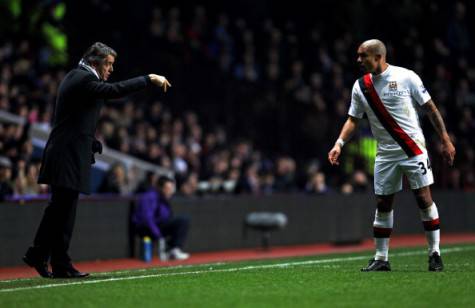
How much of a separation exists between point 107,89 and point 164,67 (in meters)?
12.0

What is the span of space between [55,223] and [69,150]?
2.37 ft

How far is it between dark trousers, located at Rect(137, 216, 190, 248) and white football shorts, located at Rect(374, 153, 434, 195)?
21.6 ft

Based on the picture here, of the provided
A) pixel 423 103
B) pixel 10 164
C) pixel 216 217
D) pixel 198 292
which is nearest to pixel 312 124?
pixel 216 217

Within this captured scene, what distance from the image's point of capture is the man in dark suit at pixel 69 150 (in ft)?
32.4

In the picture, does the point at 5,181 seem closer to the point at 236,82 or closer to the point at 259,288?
the point at 259,288

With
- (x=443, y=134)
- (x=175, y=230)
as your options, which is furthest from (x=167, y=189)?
(x=443, y=134)

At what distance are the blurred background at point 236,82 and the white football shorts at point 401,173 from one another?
→ 736 cm

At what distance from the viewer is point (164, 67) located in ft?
71.6

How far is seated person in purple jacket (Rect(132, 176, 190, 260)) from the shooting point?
16062 mm

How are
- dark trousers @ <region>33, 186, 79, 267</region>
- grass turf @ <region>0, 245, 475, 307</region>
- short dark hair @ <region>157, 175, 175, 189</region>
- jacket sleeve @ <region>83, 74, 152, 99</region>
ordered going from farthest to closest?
short dark hair @ <region>157, 175, 175, 189</region>
dark trousers @ <region>33, 186, 79, 267</region>
jacket sleeve @ <region>83, 74, 152, 99</region>
grass turf @ <region>0, 245, 475, 307</region>

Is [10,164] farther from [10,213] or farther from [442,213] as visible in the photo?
[442,213]

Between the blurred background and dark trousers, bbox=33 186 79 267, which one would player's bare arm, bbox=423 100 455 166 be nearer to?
dark trousers, bbox=33 186 79 267

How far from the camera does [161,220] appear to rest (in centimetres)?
1641

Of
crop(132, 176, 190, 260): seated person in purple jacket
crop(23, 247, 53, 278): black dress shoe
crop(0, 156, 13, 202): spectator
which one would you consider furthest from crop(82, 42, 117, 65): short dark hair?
crop(132, 176, 190, 260): seated person in purple jacket
